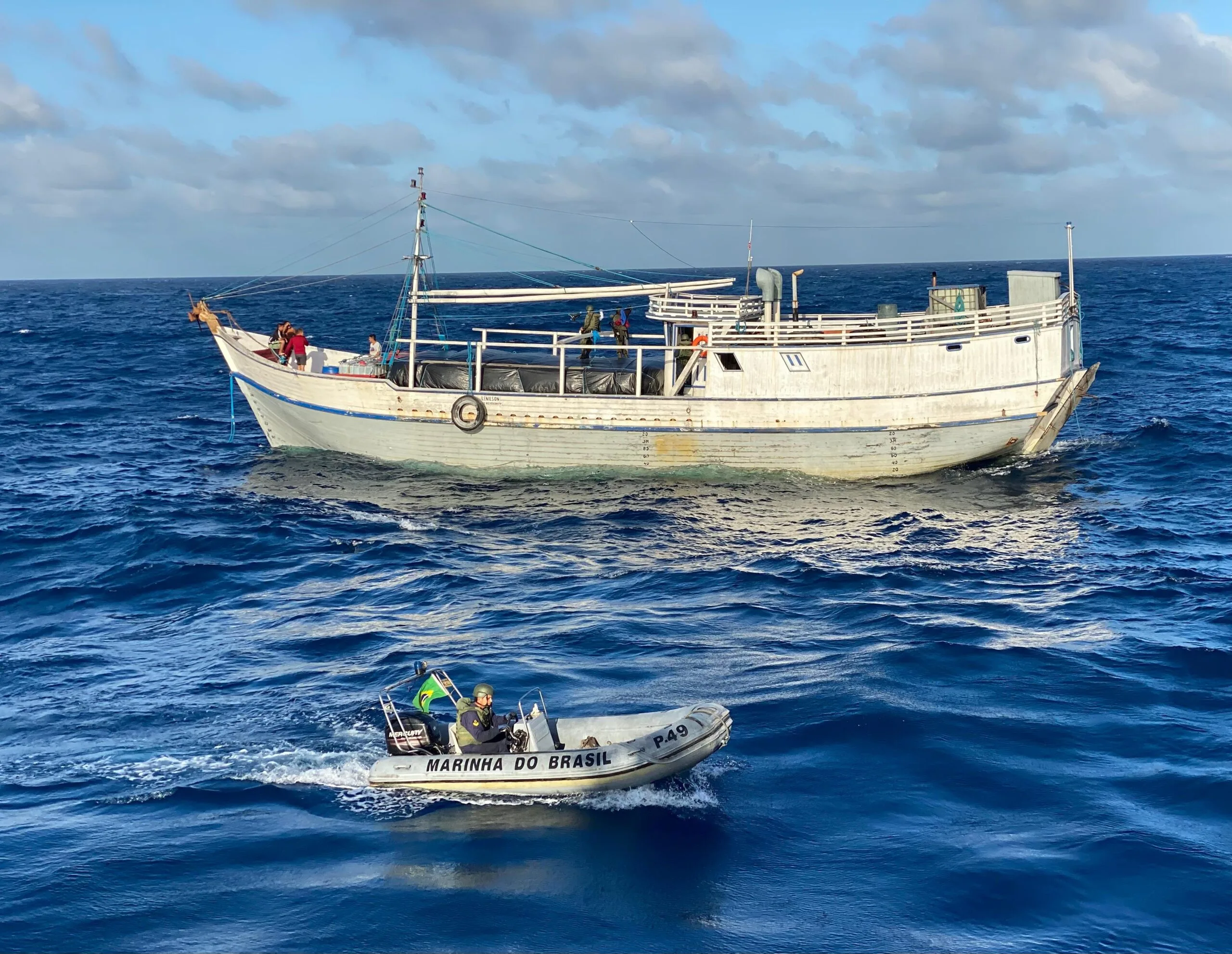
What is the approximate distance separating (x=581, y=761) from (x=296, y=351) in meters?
22.7

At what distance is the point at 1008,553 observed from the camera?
25344 mm

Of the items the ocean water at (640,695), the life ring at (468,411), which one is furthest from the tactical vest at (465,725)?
the life ring at (468,411)

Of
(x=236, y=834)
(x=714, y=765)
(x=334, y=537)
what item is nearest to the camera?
(x=236, y=834)

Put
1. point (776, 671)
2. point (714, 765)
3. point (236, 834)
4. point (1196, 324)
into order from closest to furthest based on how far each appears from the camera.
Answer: point (236, 834)
point (714, 765)
point (776, 671)
point (1196, 324)

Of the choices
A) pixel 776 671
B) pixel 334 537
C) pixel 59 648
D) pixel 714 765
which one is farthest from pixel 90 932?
pixel 334 537

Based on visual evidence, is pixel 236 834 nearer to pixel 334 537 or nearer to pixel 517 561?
pixel 517 561

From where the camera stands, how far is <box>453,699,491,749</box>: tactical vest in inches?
612

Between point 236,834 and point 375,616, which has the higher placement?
point 375,616

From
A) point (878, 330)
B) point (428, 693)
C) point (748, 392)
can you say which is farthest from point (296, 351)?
point (428, 693)

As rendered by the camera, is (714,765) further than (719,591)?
No

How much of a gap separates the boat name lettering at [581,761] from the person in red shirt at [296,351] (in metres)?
22.2

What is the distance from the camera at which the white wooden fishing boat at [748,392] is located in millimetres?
30156

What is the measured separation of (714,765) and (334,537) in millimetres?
14873

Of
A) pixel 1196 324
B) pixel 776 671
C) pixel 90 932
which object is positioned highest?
pixel 1196 324
